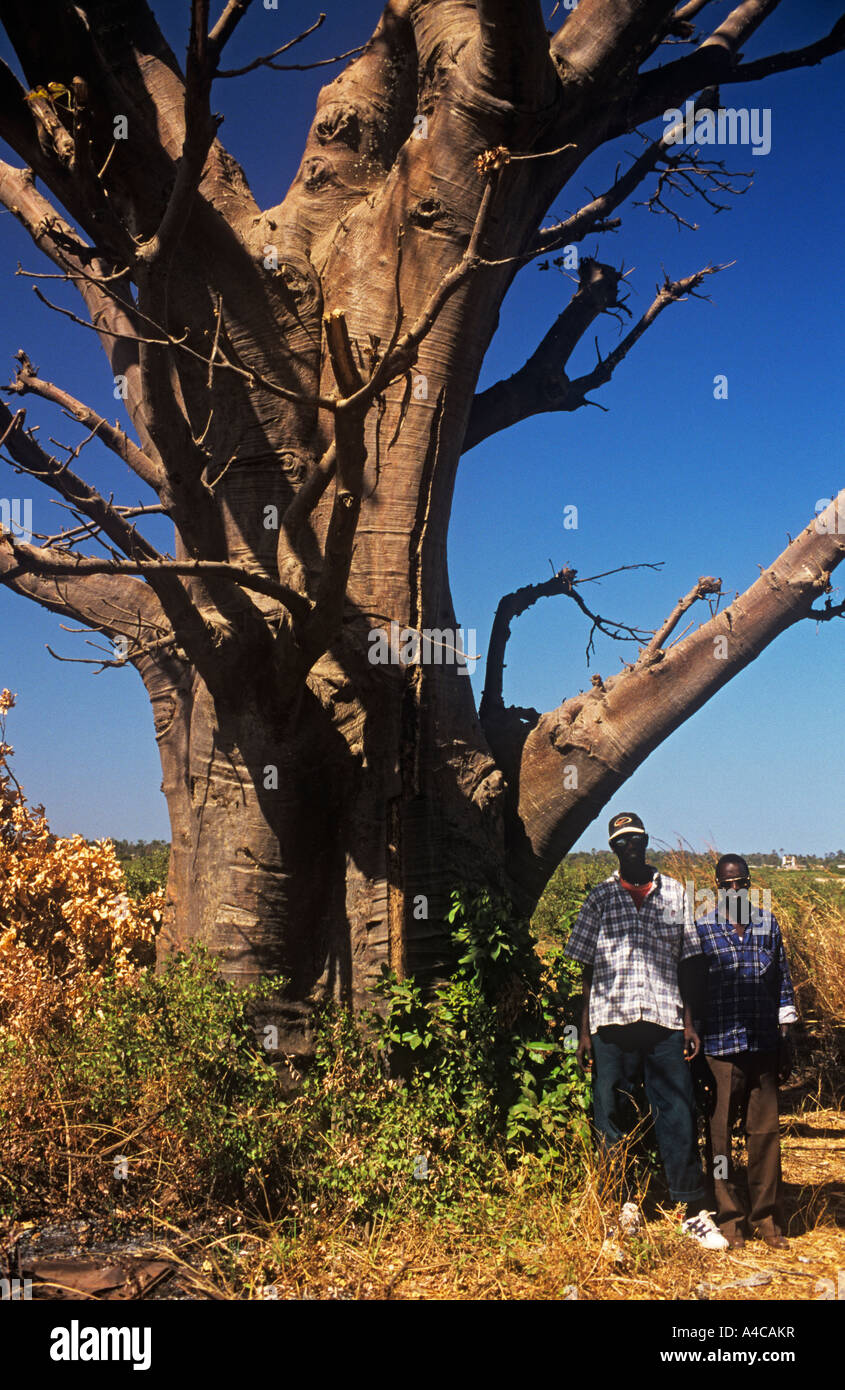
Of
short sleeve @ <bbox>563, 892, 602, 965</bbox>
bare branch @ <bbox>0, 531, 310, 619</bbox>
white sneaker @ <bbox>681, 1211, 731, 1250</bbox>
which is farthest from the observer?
short sleeve @ <bbox>563, 892, 602, 965</bbox>

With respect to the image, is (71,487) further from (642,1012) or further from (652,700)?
(642,1012)

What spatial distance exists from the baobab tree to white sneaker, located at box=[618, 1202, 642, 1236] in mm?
1279

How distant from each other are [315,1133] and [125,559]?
7.44 feet

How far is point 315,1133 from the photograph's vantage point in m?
3.60

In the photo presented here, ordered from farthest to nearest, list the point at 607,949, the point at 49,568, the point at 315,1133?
the point at 607,949
the point at 315,1133
the point at 49,568

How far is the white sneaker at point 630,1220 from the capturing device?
3.33 m

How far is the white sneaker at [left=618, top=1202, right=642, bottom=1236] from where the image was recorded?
131 inches

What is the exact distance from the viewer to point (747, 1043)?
12.4 feet

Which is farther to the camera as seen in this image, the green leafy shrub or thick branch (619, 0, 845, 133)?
thick branch (619, 0, 845, 133)

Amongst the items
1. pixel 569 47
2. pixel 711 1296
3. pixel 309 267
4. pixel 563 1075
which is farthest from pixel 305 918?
pixel 569 47

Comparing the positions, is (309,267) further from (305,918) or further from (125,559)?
(305,918)

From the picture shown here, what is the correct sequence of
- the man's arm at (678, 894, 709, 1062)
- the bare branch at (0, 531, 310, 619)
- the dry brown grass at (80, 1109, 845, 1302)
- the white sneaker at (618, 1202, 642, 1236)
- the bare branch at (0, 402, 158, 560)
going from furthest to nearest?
the man's arm at (678, 894, 709, 1062), the bare branch at (0, 402, 158, 560), the white sneaker at (618, 1202, 642, 1236), the bare branch at (0, 531, 310, 619), the dry brown grass at (80, 1109, 845, 1302)

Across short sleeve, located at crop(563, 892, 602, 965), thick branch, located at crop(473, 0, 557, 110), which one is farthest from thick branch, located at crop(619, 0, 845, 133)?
short sleeve, located at crop(563, 892, 602, 965)

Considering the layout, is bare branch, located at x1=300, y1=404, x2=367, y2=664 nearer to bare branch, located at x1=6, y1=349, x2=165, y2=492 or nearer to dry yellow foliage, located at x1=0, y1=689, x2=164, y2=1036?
bare branch, located at x1=6, y1=349, x2=165, y2=492
